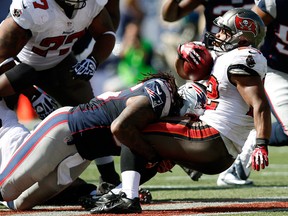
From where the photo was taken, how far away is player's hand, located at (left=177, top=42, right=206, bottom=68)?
4.28m

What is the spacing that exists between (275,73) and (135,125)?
1863mm

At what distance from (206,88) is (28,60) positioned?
134 cm

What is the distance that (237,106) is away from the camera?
4.17 metres

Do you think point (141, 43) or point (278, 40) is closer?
point (278, 40)

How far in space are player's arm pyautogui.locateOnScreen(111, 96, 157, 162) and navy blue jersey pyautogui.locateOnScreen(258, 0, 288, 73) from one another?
172 centimetres

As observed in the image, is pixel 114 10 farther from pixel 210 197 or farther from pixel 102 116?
pixel 102 116

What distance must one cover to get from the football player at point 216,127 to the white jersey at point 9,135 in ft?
2.50

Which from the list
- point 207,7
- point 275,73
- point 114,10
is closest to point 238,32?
point 275,73

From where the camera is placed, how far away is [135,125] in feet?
13.6

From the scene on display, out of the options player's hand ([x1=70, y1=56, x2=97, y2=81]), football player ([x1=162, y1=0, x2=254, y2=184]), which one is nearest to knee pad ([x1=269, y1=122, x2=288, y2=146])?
football player ([x1=162, y1=0, x2=254, y2=184])

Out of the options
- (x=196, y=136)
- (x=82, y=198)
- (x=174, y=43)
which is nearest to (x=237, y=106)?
(x=196, y=136)

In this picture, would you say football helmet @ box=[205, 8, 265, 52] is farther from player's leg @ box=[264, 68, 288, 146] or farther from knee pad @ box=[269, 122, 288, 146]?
knee pad @ box=[269, 122, 288, 146]

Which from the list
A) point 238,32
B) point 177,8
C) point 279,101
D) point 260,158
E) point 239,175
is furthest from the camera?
point 177,8

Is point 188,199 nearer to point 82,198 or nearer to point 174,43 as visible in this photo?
point 82,198
